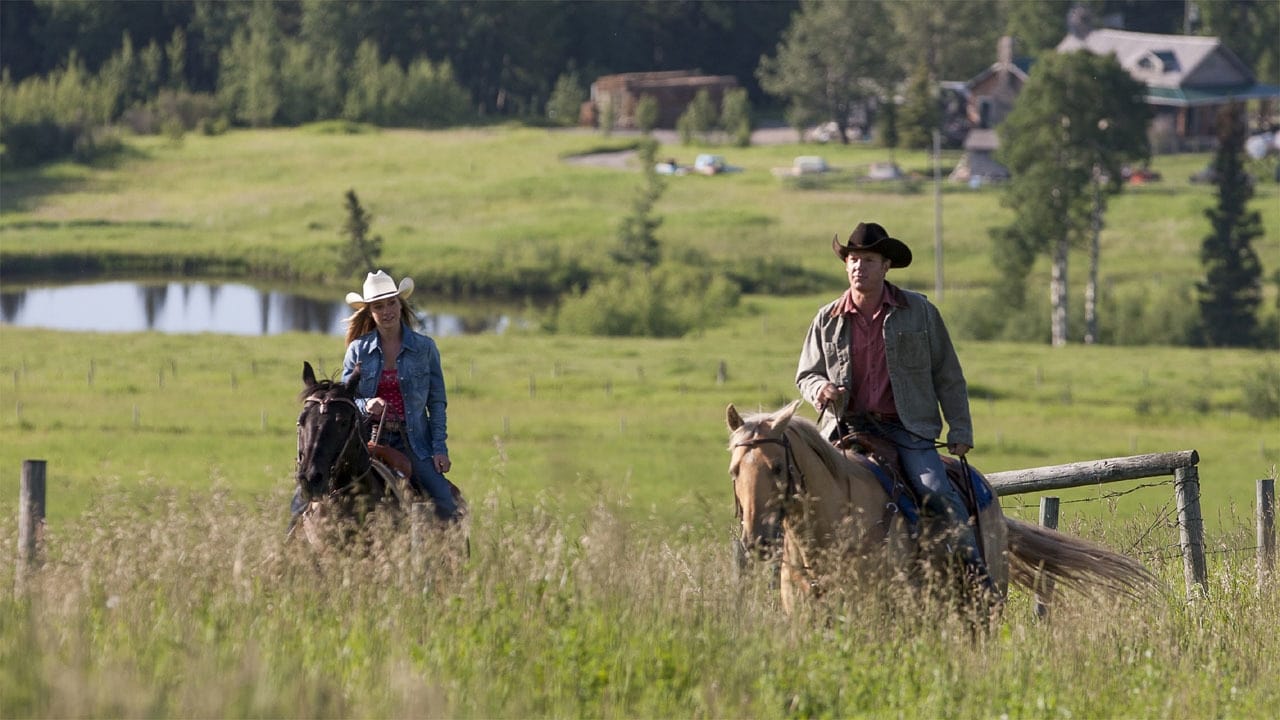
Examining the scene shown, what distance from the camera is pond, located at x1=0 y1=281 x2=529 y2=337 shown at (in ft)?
253

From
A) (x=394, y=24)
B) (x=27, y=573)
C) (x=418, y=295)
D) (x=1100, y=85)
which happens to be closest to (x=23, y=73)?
(x=394, y=24)

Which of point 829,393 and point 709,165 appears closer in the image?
point 829,393

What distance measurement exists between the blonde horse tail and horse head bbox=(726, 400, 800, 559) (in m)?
2.01

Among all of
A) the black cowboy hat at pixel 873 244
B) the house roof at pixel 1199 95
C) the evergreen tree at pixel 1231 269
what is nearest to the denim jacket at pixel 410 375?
the black cowboy hat at pixel 873 244

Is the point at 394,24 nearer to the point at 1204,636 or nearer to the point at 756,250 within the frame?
the point at 756,250

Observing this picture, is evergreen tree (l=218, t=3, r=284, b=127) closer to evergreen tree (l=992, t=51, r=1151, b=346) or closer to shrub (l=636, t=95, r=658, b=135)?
shrub (l=636, t=95, r=658, b=135)

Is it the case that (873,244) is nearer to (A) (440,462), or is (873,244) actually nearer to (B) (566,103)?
(A) (440,462)

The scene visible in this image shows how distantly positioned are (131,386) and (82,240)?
54.0 metres

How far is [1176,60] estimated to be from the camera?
123 meters

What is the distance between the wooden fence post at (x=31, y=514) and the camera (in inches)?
325

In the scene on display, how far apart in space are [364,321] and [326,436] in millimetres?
1125

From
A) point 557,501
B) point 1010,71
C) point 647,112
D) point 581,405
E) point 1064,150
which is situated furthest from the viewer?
point 647,112

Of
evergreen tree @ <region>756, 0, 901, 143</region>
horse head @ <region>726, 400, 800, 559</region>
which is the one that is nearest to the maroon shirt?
horse head @ <region>726, 400, 800, 559</region>

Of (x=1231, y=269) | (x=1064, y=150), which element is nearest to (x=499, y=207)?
(x=1064, y=150)
